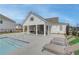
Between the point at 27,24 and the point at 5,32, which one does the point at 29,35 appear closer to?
the point at 27,24

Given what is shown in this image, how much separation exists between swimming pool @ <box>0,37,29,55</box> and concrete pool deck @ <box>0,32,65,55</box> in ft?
0.12

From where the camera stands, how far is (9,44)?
2.22 m

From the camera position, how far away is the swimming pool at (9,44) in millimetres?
2193

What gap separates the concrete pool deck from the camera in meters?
2.21

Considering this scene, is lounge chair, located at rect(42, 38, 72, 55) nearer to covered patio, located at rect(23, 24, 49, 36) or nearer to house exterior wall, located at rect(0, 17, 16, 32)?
covered patio, located at rect(23, 24, 49, 36)

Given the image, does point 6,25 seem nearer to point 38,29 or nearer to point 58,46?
point 38,29

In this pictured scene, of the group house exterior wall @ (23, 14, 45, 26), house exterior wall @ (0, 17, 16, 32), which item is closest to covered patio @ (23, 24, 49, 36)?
house exterior wall @ (23, 14, 45, 26)

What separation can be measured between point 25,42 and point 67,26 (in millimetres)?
527

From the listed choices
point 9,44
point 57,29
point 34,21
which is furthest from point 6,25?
point 57,29

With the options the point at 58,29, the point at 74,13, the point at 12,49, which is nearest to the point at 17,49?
the point at 12,49

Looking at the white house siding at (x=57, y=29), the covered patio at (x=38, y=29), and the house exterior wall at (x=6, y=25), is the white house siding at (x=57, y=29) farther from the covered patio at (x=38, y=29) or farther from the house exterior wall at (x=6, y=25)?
the house exterior wall at (x=6, y=25)

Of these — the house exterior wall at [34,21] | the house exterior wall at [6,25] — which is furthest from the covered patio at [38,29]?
the house exterior wall at [6,25]

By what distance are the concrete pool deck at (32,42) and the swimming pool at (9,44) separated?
0.12 ft
